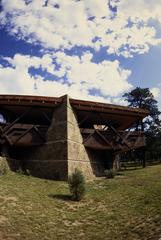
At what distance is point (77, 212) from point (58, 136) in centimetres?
1336

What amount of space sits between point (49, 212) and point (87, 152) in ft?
56.8

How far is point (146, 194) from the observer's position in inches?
949

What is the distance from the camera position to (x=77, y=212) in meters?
21.2

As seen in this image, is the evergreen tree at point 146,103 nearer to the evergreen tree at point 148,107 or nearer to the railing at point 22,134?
the evergreen tree at point 148,107

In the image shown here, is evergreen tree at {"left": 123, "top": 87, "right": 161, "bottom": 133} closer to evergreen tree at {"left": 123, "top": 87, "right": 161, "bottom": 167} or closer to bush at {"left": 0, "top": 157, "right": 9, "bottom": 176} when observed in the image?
evergreen tree at {"left": 123, "top": 87, "right": 161, "bottom": 167}

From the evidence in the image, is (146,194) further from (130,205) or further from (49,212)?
(49,212)

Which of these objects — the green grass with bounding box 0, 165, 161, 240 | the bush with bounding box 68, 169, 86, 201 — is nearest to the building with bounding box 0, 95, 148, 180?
the green grass with bounding box 0, 165, 161, 240

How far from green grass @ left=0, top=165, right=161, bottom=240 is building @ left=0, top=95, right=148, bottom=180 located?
555 cm

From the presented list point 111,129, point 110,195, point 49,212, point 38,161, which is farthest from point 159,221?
point 111,129

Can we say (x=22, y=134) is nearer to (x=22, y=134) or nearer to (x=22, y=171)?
(x=22, y=134)

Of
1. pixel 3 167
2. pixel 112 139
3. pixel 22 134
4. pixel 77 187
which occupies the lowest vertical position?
pixel 77 187

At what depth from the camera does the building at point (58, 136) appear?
3344 centimetres

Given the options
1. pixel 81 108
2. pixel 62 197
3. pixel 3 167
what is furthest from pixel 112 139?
pixel 62 197

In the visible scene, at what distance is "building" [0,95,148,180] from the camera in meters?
33.4
